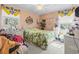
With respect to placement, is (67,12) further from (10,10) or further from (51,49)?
(10,10)

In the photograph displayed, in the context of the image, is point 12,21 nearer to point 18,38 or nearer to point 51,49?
point 18,38

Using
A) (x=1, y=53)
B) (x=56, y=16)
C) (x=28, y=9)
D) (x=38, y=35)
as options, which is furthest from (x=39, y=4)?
(x=1, y=53)

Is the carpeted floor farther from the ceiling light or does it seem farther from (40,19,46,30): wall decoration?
the ceiling light

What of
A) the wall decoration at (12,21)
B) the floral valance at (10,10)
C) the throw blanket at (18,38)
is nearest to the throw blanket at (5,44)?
the throw blanket at (18,38)

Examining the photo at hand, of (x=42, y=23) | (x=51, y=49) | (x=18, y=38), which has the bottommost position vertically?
(x=51, y=49)

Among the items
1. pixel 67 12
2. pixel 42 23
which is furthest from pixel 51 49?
pixel 67 12

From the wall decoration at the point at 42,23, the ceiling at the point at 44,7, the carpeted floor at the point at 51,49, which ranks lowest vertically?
the carpeted floor at the point at 51,49

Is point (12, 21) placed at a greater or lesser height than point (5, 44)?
greater

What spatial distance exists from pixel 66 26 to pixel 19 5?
633 mm

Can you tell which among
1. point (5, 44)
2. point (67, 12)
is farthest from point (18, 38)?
point (67, 12)

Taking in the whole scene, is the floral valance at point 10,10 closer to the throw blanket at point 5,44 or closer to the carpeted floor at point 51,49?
the throw blanket at point 5,44

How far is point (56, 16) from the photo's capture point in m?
1.70
